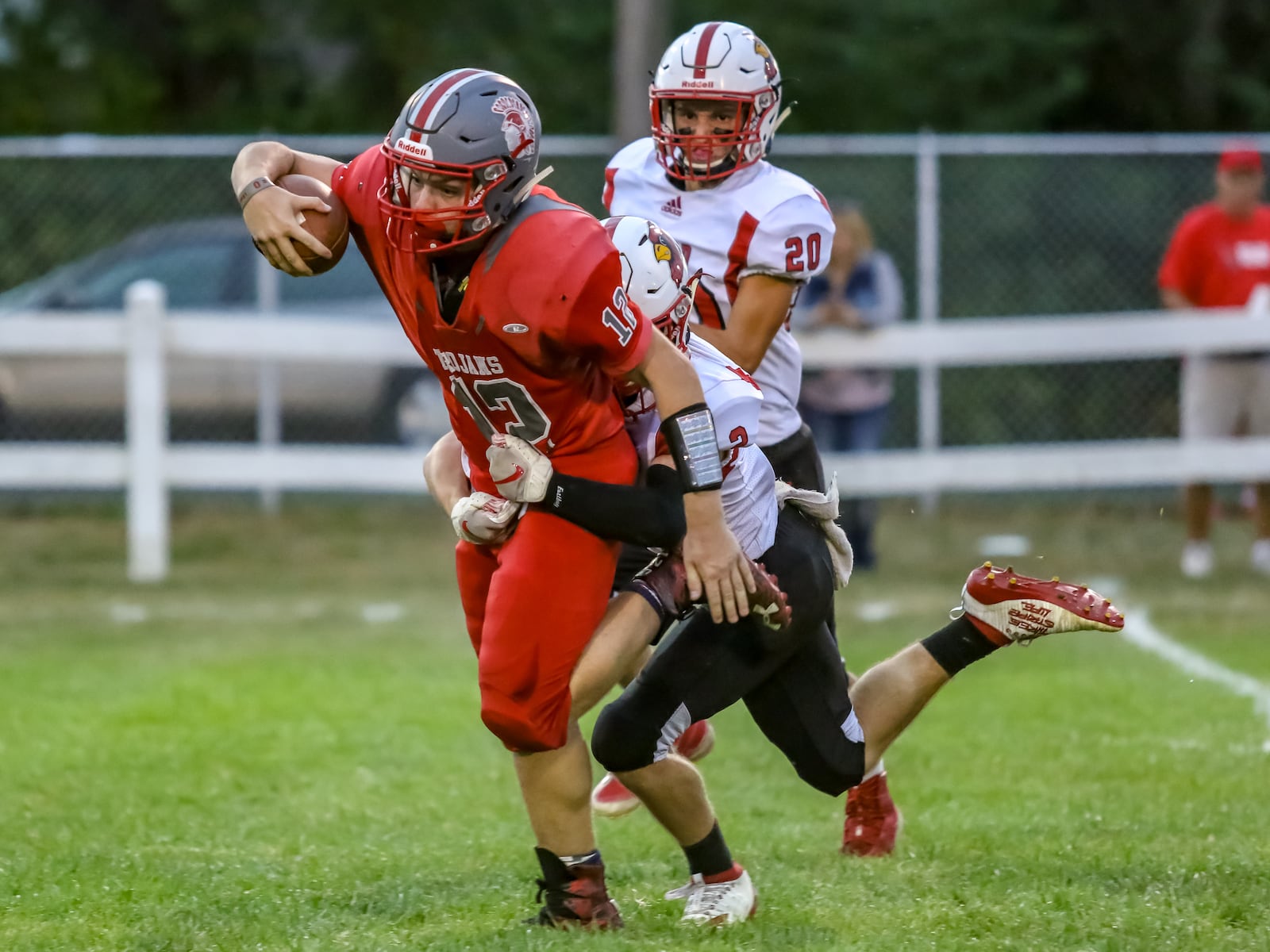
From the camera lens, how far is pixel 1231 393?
33.0 ft

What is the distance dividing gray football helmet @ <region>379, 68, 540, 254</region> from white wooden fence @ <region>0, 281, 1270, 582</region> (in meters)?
5.77

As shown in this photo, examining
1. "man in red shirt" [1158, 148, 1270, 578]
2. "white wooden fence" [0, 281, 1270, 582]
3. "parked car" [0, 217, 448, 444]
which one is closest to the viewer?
"white wooden fence" [0, 281, 1270, 582]

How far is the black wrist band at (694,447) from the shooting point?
13.0 feet

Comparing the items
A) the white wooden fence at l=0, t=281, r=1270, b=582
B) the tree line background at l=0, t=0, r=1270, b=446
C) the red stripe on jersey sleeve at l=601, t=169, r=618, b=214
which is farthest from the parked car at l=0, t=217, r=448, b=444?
the red stripe on jersey sleeve at l=601, t=169, r=618, b=214

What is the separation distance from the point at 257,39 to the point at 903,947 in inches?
545

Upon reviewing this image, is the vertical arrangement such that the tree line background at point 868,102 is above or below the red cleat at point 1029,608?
above

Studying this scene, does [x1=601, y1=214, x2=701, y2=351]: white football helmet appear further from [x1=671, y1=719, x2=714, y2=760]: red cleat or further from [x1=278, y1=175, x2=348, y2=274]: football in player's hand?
[x1=671, y1=719, x2=714, y2=760]: red cleat

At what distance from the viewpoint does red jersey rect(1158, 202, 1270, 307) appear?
10133mm

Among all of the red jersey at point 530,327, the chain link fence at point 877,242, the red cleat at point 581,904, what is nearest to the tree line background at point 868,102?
the chain link fence at point 877,242

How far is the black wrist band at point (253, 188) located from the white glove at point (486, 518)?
31.7 inches

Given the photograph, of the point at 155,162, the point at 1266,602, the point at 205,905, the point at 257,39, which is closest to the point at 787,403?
Answer: the point at 205,905

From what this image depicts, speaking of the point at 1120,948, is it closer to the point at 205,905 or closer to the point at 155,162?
the point at 205,905

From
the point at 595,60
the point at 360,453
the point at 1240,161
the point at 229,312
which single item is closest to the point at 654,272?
the point at 360,453

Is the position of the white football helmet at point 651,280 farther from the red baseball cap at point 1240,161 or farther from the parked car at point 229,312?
the parked car at point 229,312
